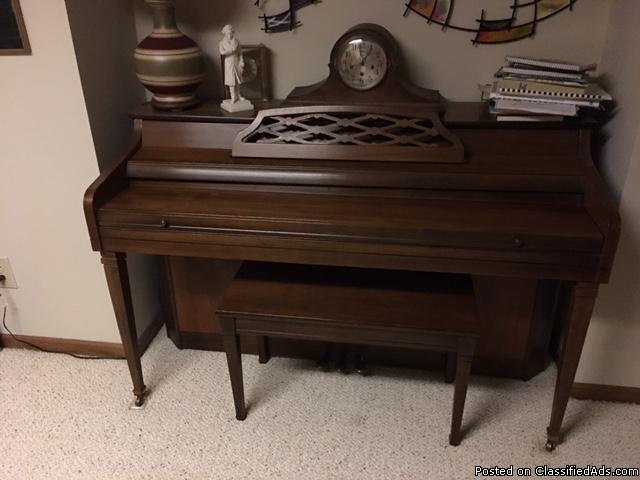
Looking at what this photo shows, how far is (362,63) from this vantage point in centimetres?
167

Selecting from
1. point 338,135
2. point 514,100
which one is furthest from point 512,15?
point 338,135

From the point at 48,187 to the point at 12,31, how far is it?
1.61ft

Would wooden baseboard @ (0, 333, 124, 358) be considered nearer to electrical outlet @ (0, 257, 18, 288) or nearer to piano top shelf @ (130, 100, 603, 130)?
electrical outlet @ (0, 257, 18, 288)

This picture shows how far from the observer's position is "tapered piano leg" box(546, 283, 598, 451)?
4.64 ft

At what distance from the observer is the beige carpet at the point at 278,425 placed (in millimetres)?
1642

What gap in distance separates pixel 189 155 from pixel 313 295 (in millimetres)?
585

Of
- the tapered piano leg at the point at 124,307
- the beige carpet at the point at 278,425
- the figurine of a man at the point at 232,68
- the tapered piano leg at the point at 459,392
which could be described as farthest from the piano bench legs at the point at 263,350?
the figurine of a man at the point at 232,68

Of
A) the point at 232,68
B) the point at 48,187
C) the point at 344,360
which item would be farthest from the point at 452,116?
the point at 48,187

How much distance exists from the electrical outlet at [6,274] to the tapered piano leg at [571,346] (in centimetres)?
189

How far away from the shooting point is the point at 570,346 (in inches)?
59.4

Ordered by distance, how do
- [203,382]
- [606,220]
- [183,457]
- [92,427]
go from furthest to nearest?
[203,382], [92,427], [183,457], [606,220]

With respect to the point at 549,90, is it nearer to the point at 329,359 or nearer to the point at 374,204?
the point at 374,204

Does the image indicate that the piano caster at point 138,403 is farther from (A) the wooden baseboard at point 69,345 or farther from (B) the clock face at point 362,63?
(B) the clock face at point 362,63

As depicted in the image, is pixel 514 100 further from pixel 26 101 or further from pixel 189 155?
pixel 26 101
